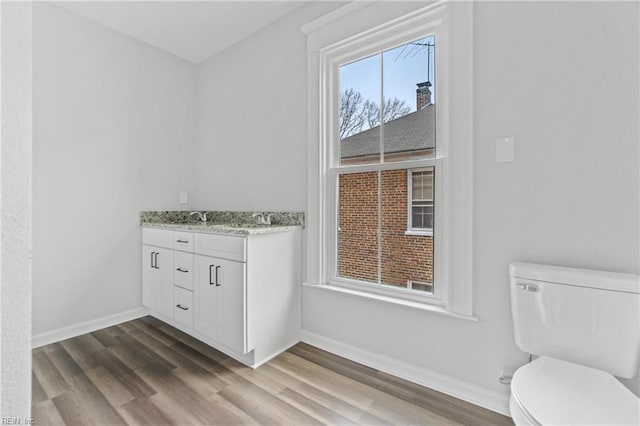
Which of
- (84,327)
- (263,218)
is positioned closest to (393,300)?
(263,218)

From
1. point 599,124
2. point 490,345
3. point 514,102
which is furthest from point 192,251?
point 599,124

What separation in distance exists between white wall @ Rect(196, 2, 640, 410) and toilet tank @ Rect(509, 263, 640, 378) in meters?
0.14

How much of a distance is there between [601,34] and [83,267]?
11.6 feet

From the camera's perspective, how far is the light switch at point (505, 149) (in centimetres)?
147

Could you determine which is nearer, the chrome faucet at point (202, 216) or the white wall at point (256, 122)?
the white wall at point (256, 122)

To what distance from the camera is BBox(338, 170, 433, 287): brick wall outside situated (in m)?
1.84

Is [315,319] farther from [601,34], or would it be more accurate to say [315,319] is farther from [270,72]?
[601,34]

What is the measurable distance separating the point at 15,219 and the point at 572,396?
5.07 feet

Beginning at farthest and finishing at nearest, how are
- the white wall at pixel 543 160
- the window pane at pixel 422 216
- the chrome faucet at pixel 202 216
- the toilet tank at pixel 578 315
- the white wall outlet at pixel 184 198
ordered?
the white wall outlet at pixel 184 198 < the chrome faucet at pixel 202 216 < the window pane at pixel 422 216 < the white wall at pixel 543 160 < the toilet tank at pixel 578 315

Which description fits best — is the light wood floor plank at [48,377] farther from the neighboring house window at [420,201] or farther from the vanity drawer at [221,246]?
the neighboring house window at [420,201]

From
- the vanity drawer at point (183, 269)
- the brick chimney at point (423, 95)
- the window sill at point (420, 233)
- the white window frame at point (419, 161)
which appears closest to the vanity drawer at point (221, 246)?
the vanity drawer at point (183, 269)

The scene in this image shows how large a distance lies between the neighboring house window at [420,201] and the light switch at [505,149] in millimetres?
372

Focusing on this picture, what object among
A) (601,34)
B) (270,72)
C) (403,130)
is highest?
(270,72)

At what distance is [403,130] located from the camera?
1.88 m
